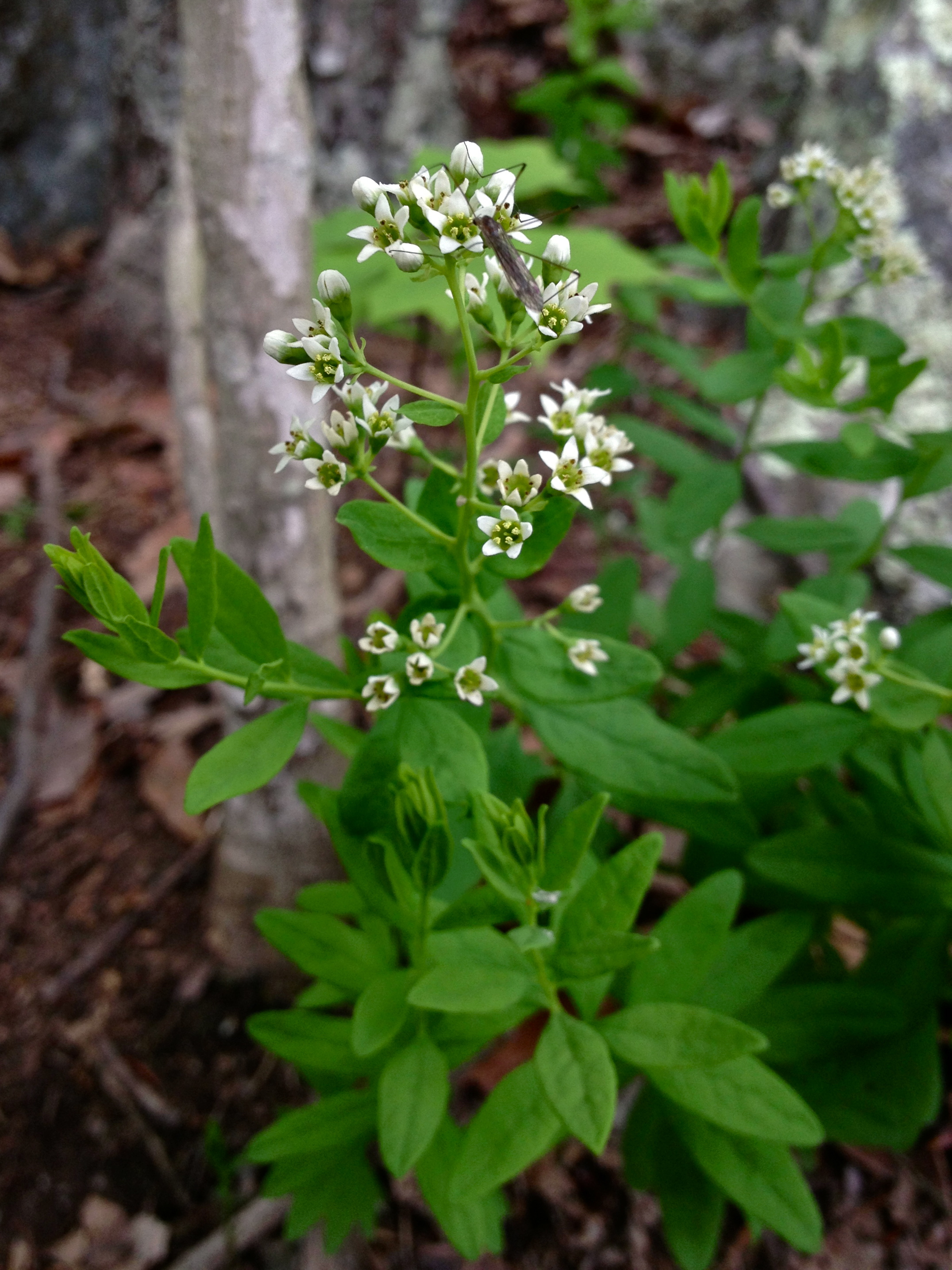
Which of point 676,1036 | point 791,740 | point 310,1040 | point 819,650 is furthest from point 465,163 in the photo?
point 310,1040

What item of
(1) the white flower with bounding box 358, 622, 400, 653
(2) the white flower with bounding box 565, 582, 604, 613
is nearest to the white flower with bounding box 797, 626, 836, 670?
(2) the white flower with bounding box 565, 582, 604, 613

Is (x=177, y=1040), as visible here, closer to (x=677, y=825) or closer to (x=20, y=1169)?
(x=20, y=1169)

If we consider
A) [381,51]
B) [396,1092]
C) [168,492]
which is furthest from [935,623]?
[381,51]

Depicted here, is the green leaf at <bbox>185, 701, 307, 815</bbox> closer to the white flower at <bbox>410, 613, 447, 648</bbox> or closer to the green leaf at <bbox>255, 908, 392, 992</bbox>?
the white flower at <bbox>410, 613, 447, 648</bbox>

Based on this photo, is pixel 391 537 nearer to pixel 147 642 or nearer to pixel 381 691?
pixel 381 691

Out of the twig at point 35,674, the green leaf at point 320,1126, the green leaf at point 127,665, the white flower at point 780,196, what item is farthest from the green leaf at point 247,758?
the twig at point 35,674

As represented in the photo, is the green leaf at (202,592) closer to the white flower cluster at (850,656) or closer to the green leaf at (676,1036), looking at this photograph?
the green leaf at (676,1036)
